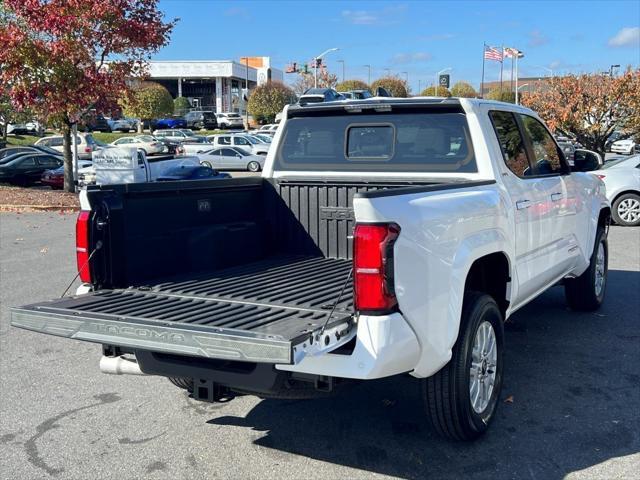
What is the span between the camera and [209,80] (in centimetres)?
9519

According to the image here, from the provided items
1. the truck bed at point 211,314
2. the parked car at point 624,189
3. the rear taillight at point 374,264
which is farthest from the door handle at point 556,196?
the parked car at point 624,189

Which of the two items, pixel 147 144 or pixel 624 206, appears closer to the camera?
pixel 624 206

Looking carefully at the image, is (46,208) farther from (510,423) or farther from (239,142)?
(239,142)

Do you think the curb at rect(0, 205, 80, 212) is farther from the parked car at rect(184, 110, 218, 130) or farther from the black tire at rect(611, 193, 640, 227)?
the parked car at rect(184, 110, 218, 130)

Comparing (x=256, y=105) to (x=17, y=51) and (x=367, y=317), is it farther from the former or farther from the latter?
(x=367, y=317)

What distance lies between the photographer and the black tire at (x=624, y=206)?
44.5 feet

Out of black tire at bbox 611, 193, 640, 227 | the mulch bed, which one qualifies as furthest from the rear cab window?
the mulch bed

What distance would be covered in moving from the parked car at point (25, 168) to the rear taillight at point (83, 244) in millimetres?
23649

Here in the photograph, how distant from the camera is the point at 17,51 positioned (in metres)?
18.0

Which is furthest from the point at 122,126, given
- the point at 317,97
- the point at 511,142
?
the point at 511,142

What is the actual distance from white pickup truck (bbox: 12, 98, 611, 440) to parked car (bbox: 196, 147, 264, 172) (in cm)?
2772

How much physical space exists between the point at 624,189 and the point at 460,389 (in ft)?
36.7

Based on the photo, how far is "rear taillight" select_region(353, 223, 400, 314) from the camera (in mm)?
3189

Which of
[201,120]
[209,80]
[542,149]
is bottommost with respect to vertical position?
[542,149]
